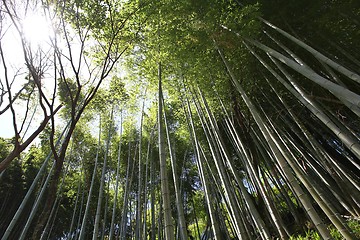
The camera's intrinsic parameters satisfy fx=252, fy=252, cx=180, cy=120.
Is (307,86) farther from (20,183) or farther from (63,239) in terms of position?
(63,239)

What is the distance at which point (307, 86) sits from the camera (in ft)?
15.1

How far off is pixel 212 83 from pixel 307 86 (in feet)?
5.93

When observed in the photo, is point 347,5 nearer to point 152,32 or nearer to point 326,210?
point 152,32

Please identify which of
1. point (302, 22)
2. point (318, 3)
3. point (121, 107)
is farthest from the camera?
point (121, 107)

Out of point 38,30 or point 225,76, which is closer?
point 38,30

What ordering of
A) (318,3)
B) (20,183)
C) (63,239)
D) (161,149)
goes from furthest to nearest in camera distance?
(63,239) → (20,183) → (318,3) → (161,149)

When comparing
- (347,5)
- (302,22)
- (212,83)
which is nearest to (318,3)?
(302,22)

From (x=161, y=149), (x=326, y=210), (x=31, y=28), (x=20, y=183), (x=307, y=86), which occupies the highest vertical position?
(x=20, y=183)

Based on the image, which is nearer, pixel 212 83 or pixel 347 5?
pixel 347 5

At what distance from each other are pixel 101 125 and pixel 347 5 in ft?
19.7

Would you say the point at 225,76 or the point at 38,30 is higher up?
the point at 225,76

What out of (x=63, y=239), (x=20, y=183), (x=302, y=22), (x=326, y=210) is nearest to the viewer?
(x=326, y=210)

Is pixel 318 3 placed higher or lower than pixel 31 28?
higher

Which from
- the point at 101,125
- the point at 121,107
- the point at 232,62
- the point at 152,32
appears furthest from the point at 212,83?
the point at 101,125
